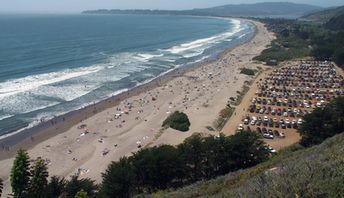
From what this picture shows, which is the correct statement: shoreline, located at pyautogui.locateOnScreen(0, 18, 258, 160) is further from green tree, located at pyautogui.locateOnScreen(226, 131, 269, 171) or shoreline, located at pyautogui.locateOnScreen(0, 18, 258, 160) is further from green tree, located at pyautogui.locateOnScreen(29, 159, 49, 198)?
green tree, located at pyautogui.locateOnScreen(226, 131, 269, 171)

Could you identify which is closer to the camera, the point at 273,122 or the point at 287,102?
the point at 273,122

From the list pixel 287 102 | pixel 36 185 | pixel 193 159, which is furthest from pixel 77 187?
pixel 287 102

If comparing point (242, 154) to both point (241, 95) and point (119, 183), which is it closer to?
point (119, 183)

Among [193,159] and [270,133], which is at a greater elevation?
[193,159]

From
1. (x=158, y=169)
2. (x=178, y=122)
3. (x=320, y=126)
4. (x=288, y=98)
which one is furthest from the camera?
(x=288, y=98)

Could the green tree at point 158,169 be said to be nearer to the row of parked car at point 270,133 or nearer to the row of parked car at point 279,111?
the row of parked car at point 270,133
